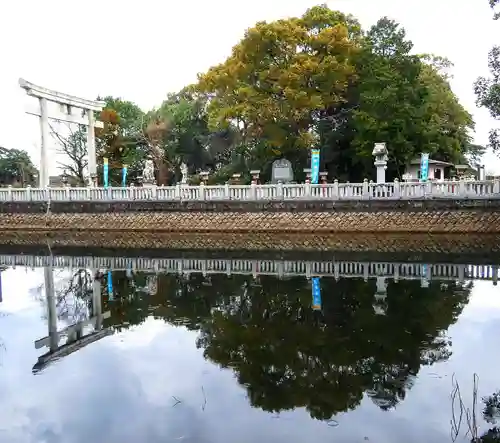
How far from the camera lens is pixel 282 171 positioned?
25250 millimetres

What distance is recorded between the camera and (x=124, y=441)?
15.0ft

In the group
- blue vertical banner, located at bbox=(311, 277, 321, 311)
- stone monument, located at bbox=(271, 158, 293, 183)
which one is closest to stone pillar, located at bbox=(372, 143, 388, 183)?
stone monument, located at bbox=(271, 158, 293, 183)

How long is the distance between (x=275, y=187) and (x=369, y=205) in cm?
354

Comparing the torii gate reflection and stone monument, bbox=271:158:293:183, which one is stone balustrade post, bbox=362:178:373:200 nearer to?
stone monument, bbox=271:158:293:183

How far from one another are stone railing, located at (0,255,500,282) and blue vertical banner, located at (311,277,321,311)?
0.71 m

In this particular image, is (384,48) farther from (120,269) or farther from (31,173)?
(31,173)

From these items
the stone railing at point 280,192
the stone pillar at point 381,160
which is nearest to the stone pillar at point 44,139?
the stone railing at point 280,192

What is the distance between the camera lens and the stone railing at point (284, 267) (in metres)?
12.1

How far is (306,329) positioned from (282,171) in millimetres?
17753

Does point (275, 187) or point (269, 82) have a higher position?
point (269, 82)

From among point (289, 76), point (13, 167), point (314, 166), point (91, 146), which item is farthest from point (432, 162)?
point (13, 167)

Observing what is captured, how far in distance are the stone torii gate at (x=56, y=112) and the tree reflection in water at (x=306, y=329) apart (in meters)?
13.6

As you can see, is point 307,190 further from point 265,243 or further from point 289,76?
point 289,76

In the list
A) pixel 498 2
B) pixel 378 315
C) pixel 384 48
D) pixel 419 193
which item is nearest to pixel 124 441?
pixel 378 315
